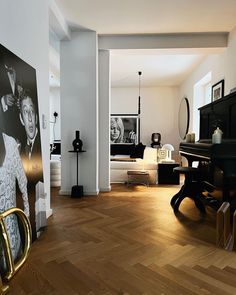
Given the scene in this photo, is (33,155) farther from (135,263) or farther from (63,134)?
(63,134)

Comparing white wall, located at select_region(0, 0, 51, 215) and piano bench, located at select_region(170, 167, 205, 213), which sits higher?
white wall, located at select_region(0, 0, 51, 215)

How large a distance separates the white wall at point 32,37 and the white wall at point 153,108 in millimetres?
5388

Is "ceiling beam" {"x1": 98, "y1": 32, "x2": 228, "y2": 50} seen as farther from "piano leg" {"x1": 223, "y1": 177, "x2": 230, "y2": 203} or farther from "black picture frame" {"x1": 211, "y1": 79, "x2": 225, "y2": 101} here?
"piano leg" {"x1": 223, "y1": 177, "x2": 230, "y2": 203}

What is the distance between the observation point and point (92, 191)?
4020mm

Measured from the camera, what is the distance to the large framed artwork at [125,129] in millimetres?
7926

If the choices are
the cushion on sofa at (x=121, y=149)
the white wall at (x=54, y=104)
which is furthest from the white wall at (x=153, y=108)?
the white wall at (x=54, y=104)

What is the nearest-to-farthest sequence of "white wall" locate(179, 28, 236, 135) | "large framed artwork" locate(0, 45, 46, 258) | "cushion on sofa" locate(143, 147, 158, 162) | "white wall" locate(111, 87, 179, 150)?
"large framed artwork" locate(0, 45, 46, 258), "white wall" locate(179, 28, 236, 135), "cushion on sofa" locate(143, 147, 158, 162), "white wall" locate(111, 87, 179, 150)

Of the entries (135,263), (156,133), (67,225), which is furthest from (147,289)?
(156,133)

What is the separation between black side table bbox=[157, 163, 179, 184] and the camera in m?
4.95

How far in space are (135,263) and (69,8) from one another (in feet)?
10.4

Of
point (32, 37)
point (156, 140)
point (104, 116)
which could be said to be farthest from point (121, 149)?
point (32, 37)

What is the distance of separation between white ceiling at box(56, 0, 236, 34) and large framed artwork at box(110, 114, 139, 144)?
4.15m

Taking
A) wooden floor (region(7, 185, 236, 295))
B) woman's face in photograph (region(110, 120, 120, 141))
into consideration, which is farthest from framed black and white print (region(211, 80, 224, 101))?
woman's face in photograph (region(110, 120, 120, 141))

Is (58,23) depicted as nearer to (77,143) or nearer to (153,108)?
(77,143)
